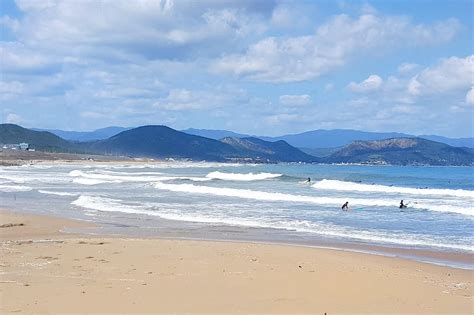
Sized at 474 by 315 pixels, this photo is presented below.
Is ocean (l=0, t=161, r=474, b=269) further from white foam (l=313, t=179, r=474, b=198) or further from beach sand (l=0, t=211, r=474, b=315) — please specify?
white foam (l=313, t=179, r=474, b=198)

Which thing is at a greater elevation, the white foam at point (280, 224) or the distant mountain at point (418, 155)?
the distant mountain at point (418, 155)

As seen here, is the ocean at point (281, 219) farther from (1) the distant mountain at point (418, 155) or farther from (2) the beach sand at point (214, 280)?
(1) the distant mountain at point (418, 155)

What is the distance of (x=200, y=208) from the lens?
26.6 m

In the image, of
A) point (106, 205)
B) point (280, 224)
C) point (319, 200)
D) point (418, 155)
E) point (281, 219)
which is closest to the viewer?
point (280, 224)

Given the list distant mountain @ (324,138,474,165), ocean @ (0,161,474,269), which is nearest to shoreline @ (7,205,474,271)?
ocean @ (0,161,474,269)

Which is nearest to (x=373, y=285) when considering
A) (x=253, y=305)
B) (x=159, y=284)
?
(x=253, y=305)

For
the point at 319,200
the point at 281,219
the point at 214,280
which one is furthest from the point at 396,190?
the point at 214,280

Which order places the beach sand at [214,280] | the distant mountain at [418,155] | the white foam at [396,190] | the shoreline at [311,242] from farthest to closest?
the distant mountain at [418,155] < the white foam at [396,190] < the shoreline at [311,242] < the beach sand at [214,280]

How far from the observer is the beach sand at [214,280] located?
826 centimetres

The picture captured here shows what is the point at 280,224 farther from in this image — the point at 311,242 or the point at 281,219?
the point at 311,242

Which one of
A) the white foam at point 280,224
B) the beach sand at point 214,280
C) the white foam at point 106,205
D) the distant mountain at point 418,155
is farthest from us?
the distant mountain at point 418,155

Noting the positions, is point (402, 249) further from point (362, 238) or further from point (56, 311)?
point (56, 311)

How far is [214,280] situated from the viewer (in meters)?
10.1

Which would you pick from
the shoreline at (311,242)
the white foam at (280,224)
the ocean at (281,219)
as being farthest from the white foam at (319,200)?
the shoreline at (311,242)
